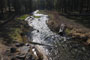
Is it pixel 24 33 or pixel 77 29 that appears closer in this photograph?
pixel 77 29

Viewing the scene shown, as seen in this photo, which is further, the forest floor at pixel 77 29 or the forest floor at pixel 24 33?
the forest floor at pixel 77 29

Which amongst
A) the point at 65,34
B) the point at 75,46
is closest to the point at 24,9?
the point at 65,34

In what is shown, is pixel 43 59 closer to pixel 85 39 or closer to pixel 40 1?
pixel 85 39

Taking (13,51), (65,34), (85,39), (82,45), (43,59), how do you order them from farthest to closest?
(65,34), (85,39), (82,45), (13,51), (43,59)

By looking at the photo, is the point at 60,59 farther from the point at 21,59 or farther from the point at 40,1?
the point at 40,1

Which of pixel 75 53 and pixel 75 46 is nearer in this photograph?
pixel 75 53

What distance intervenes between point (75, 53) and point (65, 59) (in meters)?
2.47

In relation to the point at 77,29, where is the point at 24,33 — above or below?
below

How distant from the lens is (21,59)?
12586 mm

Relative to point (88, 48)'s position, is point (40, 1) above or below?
above

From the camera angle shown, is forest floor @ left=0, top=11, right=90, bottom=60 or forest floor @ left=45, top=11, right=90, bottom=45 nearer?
forest floor @ left=0, top=11, right=90, bottom=60

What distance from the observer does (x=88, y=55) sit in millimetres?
15078

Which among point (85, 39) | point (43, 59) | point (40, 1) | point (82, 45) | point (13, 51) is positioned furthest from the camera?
point (40, 1)

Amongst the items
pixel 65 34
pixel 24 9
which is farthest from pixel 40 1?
pixel 65 34
